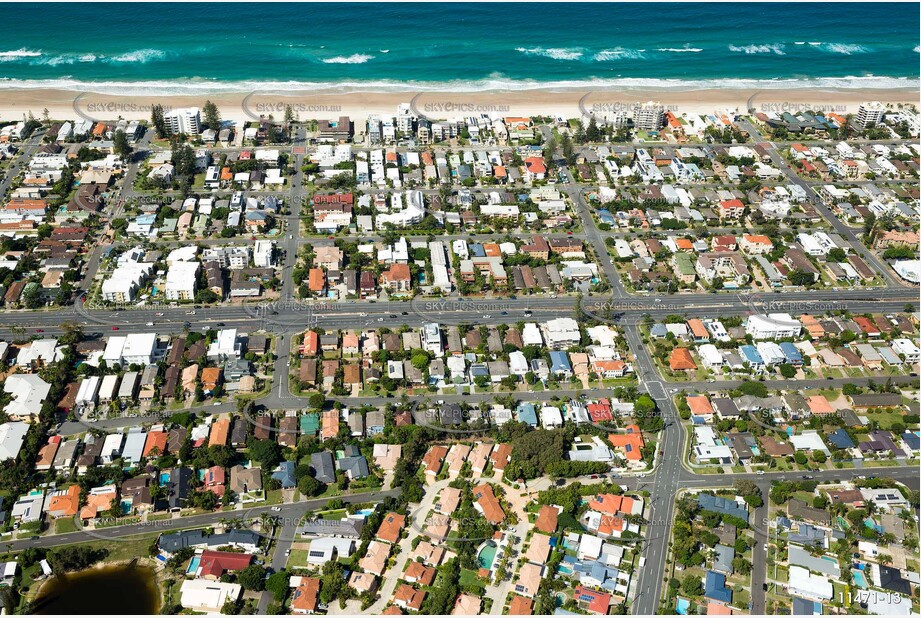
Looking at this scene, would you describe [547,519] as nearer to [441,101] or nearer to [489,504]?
[489,504]

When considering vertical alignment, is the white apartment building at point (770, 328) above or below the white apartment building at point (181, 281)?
below

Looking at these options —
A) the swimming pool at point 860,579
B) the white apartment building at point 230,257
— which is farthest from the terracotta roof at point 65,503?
the swimming pool at point 860,579

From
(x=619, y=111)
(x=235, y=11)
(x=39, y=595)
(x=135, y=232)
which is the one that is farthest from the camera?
(x=235, y=11)

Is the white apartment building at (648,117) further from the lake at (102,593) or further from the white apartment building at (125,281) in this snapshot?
the lake at (102,593)

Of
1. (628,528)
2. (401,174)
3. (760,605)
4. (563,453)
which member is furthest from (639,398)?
(401,174)

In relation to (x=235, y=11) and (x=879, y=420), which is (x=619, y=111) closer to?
(x=879, y=420)

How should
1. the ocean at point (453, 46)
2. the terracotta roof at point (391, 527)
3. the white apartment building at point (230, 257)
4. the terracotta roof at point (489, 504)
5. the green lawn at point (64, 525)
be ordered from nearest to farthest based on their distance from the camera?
the terracotta roof at point (391, 527), the green lawn at point (64, 525), the terracotta roof at point (489, 504), the white apartment building at point (230, 257), the ocean at point (453, 46)
